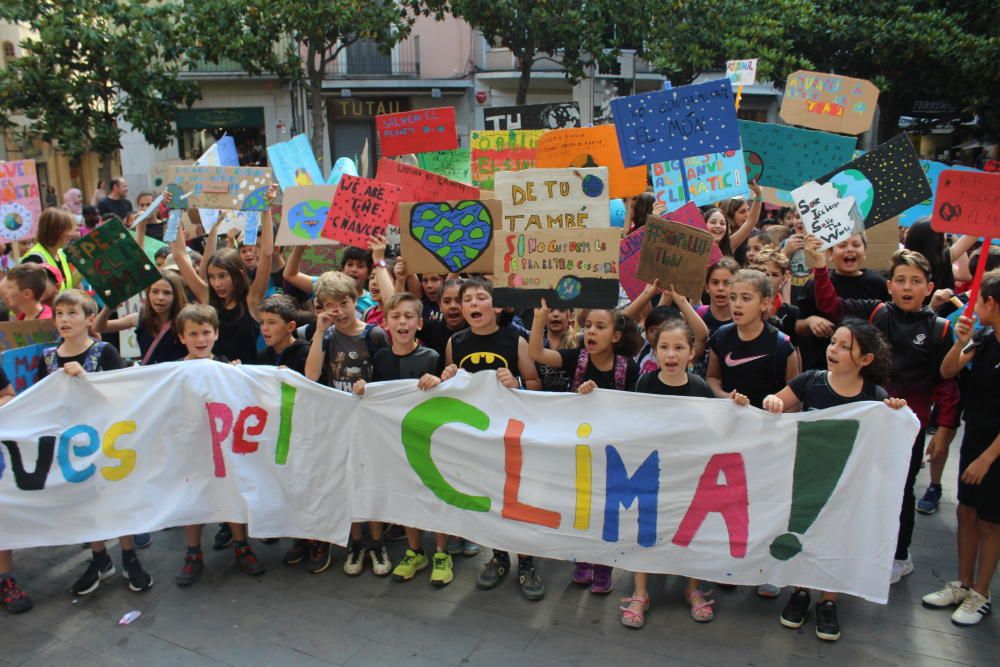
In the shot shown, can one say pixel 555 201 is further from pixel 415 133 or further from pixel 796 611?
pixel 415 133

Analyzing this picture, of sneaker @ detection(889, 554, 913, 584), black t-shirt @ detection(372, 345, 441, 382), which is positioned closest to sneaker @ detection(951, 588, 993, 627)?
sneaker @ detection(889, 554, 913, 584)

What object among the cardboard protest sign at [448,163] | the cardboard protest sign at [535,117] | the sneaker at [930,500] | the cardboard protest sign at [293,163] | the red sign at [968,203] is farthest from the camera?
the cardboard protest sign at [535,117]

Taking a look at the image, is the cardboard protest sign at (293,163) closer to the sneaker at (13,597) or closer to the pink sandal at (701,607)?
the sneaker at (13,597)

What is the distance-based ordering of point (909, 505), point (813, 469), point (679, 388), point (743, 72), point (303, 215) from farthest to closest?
point (743, 72)
point (303, 215)
point (909, 505)
point (679, 388)
point (813, 469)

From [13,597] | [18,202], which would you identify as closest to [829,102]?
[13,597]

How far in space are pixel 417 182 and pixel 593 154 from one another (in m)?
1.43

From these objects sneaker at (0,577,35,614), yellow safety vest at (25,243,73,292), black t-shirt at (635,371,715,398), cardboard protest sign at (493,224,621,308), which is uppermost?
cardboard protest sign at (493,224,621,308)

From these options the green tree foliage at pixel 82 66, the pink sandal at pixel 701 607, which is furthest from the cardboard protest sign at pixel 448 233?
the green tree foliage at pixel 82 66

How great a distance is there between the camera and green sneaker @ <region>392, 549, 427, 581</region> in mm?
4352

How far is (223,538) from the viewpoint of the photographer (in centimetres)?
479

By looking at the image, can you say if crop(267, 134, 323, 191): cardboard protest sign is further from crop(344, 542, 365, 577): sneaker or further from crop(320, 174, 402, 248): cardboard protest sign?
crop(344, 542, 365, 577): sneaker

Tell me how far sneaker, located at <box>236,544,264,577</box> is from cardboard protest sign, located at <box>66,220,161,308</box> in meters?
1.67

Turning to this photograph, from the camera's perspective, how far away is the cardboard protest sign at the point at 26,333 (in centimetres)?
475

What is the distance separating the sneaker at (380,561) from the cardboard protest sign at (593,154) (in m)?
3.29
